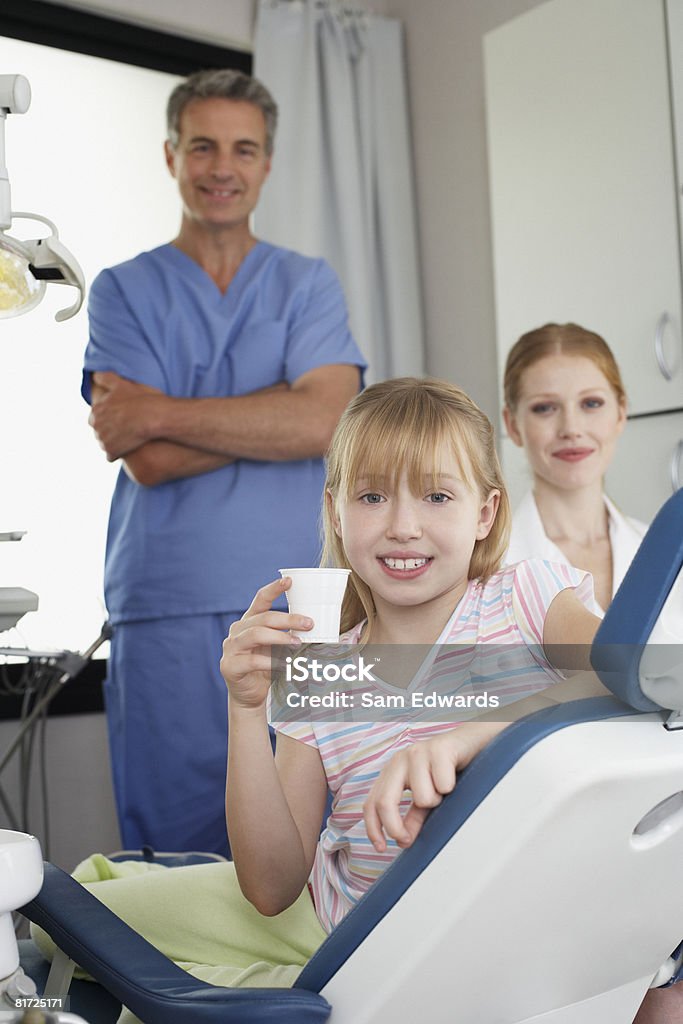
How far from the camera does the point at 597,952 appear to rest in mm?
951

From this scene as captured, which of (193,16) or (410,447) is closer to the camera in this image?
(410,447)

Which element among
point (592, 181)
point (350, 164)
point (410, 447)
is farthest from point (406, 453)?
point (350, 164)

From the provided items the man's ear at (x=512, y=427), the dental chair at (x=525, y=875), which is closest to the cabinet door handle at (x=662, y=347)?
the man's ear at (x=512, y=427)

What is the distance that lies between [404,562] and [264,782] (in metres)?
0.27

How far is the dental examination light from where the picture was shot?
1174 mm

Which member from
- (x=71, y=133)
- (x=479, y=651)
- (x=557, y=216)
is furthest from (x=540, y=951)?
(x=71, y=133)

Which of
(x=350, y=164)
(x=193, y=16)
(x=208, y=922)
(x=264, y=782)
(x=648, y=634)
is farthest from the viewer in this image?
(x=350, y=164)

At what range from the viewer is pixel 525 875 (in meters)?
0.82

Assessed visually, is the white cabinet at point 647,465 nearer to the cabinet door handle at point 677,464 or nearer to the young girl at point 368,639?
the cabinet door handle at point 677,464

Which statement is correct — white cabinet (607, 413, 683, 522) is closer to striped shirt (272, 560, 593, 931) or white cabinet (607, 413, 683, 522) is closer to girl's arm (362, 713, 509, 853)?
striped shirt (272, 560, 593, 931)

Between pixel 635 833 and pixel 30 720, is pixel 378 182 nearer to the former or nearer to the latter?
pixel 30 720

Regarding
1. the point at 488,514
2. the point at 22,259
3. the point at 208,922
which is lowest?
the point at 208,922

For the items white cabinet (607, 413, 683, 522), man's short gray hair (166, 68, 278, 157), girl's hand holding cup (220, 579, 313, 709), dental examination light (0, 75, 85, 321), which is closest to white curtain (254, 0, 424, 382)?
man's short gray hair (166, 68, 278, 157)

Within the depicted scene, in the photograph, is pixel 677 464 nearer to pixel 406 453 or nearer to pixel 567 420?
pixel 567 420
